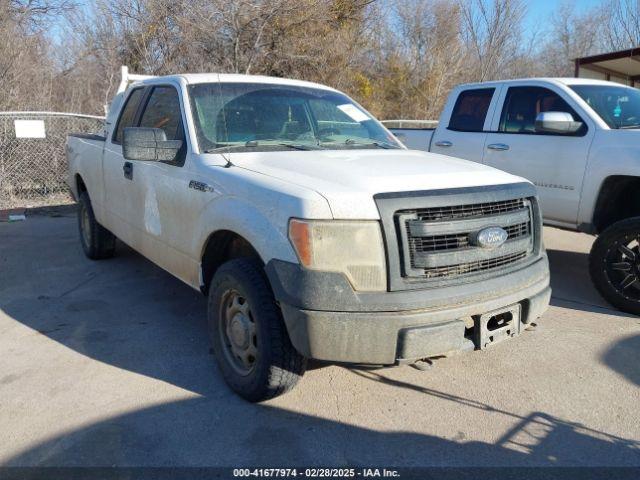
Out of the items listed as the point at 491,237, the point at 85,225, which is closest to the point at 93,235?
the point at 85,225

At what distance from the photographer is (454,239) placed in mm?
3033

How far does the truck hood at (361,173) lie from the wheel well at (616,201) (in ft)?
6.68

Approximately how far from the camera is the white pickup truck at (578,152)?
4.86 meters

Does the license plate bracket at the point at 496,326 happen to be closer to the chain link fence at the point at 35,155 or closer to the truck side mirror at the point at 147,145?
the truck side mirror at the point at 147,145

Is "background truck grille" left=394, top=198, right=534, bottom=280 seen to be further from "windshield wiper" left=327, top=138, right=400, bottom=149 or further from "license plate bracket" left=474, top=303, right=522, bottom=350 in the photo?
"windshield wiper" left=327, top=138, right=400, bottom=149

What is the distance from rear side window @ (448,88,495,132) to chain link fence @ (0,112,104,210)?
21.4 ft

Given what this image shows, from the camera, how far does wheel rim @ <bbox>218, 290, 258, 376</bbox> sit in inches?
128

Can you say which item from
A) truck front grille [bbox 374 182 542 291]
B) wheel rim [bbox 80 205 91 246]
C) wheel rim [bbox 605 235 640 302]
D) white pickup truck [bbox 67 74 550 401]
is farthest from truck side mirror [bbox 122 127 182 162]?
wheel rim [bbox 605 235 640 302]

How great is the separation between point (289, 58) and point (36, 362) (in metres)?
12.7

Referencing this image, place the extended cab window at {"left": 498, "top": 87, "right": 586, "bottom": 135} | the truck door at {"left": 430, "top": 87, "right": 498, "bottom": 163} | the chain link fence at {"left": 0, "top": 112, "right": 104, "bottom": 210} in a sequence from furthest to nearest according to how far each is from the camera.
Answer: the chain link fence at {"left": 0, "top": 112, "right": 104, "bottom": 210} → the truck door at {"left": 430, "top": 87, "right": 498, "bottom": 163} → the extended cab window at {"left": 498, "top": 87, "right": 586, "bottom": 135}

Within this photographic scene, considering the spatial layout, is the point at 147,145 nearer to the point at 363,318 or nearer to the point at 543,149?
the point at 363,318

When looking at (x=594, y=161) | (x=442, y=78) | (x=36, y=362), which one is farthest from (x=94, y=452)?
(x=442, y=78)

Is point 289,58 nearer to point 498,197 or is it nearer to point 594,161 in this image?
point 594,161

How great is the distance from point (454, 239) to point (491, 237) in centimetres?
23
